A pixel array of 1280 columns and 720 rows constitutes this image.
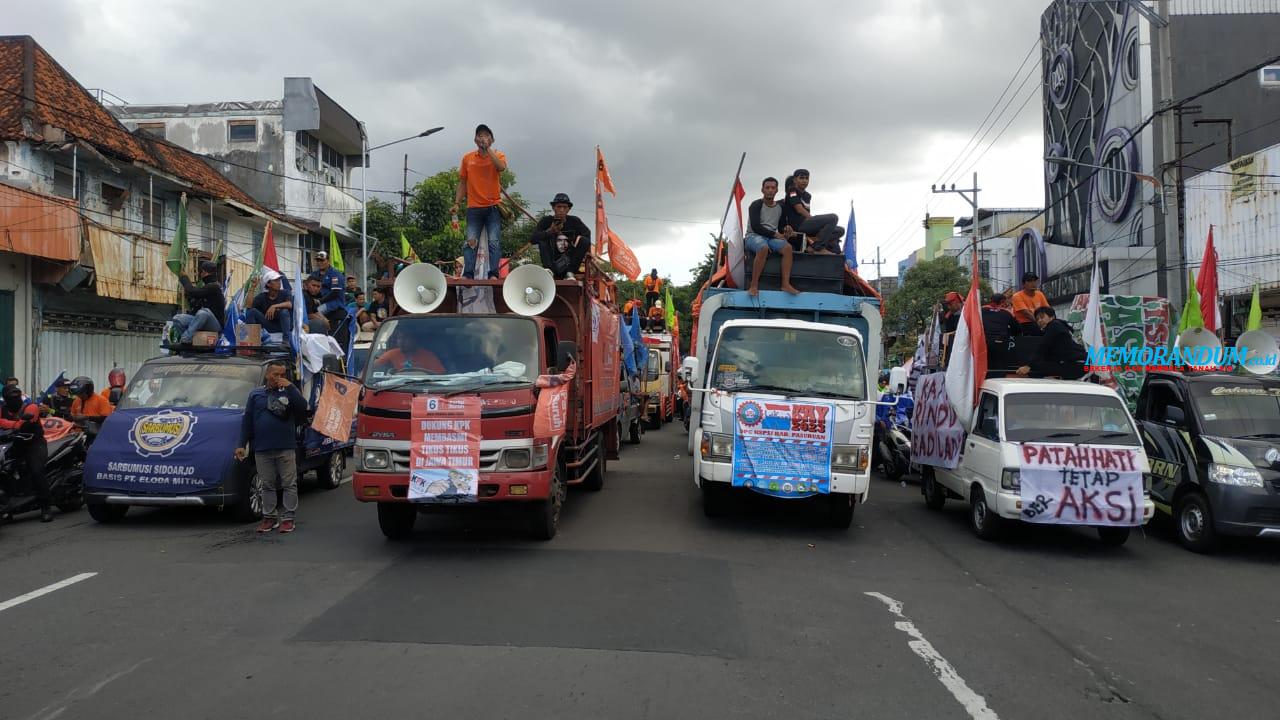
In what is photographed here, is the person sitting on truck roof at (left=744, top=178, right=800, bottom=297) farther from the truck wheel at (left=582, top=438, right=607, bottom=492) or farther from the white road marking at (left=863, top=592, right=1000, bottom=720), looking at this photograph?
the white road marking at (left=863, top=592, right=1000, bottom=720)

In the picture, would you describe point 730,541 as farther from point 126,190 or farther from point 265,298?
point 126,190

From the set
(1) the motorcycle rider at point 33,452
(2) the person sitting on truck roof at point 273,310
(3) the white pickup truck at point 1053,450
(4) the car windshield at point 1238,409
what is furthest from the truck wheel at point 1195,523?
(1) the motorcycle rider at point 33,452

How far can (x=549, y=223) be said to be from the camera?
11172 millimetres

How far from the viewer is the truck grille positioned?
7730 mm

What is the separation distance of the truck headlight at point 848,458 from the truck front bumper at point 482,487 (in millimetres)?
3051

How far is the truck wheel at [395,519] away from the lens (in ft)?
27.5

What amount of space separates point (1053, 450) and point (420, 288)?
21.8 ft

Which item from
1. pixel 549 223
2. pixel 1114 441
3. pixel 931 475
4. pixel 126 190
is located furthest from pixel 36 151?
pixel 1114 441

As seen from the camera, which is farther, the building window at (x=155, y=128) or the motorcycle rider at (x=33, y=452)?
the building window at (x=155, y=128)

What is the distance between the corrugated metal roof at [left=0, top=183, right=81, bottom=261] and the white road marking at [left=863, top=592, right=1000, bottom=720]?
17316mm

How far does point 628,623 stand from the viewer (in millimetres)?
5781

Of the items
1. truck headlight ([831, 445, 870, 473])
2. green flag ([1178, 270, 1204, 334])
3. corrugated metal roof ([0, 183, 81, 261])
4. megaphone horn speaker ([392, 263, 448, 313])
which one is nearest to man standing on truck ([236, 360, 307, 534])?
megaphone horn speaker ([392, 263, 448, 313])

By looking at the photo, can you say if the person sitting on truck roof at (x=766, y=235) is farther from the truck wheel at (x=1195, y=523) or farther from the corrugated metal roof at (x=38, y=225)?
the corrugated metal roof at (x=38, y=225)

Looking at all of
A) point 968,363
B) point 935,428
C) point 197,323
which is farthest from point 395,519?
point 935,428
